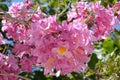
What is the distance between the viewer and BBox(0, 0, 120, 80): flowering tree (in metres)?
1.67

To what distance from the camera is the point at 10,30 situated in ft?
7.91

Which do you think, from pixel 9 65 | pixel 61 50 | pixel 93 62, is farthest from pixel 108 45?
pixel 61 50

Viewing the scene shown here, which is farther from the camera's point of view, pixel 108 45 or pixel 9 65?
pixel 108 45

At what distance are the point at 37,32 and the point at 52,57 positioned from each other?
0.34 feet

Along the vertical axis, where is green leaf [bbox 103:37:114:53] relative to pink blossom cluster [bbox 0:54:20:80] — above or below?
above

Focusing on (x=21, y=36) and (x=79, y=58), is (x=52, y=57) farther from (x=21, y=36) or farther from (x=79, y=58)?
(x=21, y=36)

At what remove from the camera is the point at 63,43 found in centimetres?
164

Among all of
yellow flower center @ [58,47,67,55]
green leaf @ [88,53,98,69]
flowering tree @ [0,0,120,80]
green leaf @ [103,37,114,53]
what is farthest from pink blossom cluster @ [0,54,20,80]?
green leaf @ [103,37,114,53]

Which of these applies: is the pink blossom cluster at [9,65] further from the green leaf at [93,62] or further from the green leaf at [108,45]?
the green leaf at [108,45]

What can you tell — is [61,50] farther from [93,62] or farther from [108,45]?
[108,45]

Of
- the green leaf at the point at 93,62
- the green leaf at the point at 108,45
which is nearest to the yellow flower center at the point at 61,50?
the green leaf at the point at 93,62

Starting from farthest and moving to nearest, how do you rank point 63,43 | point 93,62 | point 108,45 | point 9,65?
1. point 108,45
2. point 93,62
3. point 9,65
4. point 63,43

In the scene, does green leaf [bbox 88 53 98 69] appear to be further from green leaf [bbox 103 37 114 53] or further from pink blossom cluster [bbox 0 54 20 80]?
pink blossom cluster [bbox 0 54 20 80]

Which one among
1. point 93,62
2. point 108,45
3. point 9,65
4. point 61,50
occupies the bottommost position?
point 61,50
